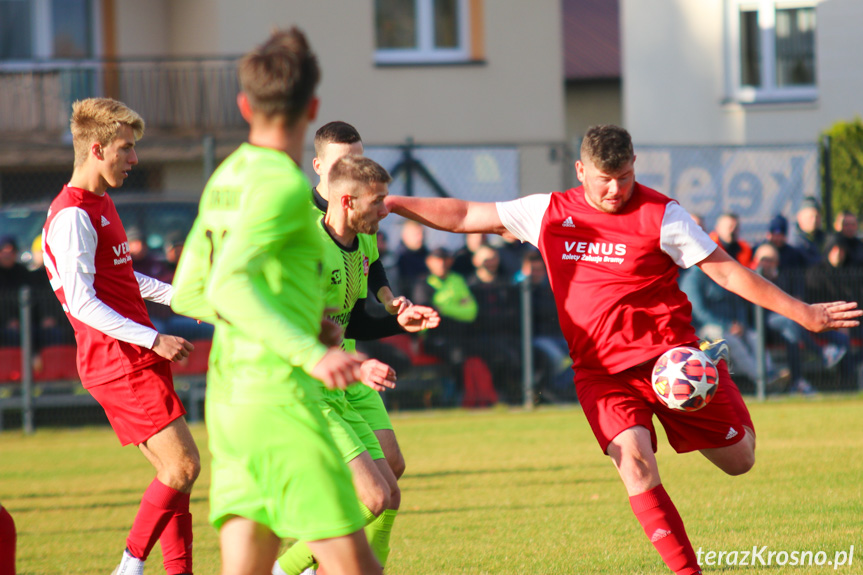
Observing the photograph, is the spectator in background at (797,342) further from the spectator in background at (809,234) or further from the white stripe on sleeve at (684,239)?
the white stripe on sleeve at (684,239)

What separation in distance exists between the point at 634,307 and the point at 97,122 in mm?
2767

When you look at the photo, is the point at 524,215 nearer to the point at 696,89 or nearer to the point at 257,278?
the point at 257,278

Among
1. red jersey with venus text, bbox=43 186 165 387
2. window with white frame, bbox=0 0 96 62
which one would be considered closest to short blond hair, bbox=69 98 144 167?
red jersey with venus text, bbox=43 186 165 387

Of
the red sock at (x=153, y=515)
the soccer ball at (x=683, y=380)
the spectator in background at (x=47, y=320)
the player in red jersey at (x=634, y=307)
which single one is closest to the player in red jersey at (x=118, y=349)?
the red sock at (x=153, y=515)

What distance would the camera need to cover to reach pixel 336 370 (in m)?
3.13

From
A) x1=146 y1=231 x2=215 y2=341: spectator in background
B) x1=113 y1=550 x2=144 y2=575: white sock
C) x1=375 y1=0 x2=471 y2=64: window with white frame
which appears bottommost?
x1=113 y1=550 x2=144 y2=575: white sock

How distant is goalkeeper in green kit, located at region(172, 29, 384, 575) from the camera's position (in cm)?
322

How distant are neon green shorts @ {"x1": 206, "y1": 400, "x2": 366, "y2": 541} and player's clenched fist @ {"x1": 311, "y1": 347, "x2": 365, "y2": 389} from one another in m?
0.27

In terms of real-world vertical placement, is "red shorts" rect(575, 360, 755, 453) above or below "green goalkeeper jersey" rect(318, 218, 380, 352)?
below

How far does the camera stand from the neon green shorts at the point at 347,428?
4.62 m

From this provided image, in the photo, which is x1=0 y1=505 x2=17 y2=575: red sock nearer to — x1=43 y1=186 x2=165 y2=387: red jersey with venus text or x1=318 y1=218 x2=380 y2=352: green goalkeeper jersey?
x1=43 y1=186 x2=165 y2=387: red jersey with venus text

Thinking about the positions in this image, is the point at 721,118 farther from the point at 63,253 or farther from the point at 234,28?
the point at 63,253

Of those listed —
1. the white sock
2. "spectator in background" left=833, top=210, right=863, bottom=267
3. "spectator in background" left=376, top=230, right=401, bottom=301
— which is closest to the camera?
the white sock

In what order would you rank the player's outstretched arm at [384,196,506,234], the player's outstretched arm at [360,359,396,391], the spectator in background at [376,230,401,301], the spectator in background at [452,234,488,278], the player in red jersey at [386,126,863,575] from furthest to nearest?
1. the spectator in background at [452,234,488,278]
2. the spectator in background at [376,230,401,301]
3. the player's outstretched arm at [384,196,506,234]
4. the player in red jersey at [386,126,863,575]
5. the player's outstretched arm at [360,359,396,391]
